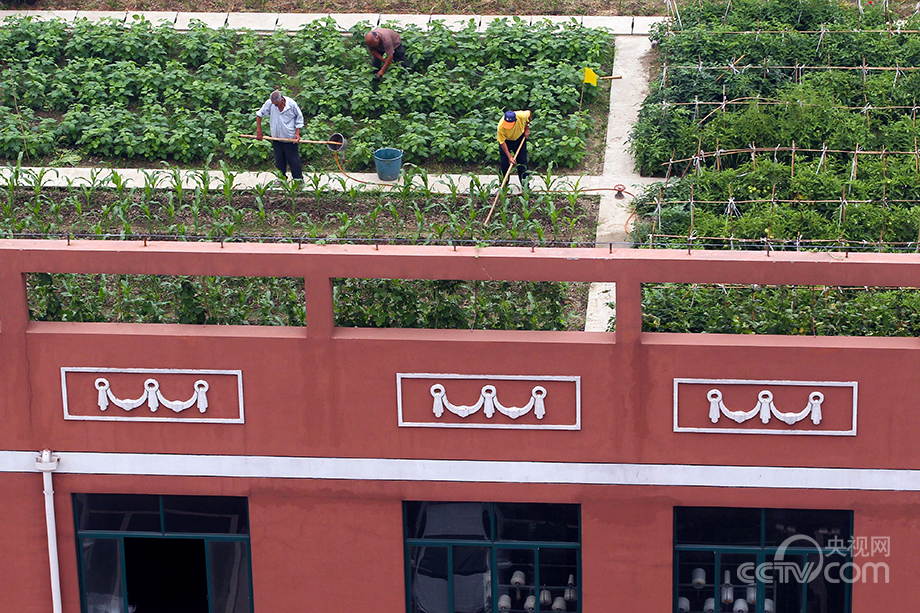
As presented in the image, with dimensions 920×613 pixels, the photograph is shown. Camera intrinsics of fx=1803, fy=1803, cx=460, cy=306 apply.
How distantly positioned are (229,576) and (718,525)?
468cm

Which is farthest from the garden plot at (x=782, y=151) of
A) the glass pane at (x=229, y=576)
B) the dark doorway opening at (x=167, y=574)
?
the dark doorway opening at (x=167, y=574)

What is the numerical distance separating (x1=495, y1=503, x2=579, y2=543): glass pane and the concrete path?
2373 millimetres

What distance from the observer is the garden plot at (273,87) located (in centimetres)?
2272

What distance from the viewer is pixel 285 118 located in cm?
2192

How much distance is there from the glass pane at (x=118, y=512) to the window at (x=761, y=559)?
498cm

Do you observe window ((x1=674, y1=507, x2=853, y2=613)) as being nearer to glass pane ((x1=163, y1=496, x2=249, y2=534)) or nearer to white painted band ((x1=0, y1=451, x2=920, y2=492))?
white painted band ((x1=0, y1=451, x2=920, y2=492))

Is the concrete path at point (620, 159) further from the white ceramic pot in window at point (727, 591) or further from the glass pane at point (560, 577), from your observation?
the white ceramic pot in window at point (727, 591)

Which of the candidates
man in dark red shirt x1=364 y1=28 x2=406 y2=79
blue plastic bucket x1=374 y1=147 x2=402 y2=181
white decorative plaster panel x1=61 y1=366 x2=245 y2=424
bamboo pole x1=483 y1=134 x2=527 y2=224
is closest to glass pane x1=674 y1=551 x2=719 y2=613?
white decorative plaster panel x1=61 y1=366 x2=245 y2=424

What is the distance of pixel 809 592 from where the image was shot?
54.9 feet

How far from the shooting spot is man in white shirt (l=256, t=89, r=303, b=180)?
21.9m

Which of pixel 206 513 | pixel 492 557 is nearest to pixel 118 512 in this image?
pixel 206 513

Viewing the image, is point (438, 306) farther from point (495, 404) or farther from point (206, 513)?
point (206, 513)

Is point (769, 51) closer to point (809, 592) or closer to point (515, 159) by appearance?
point (515, 159)

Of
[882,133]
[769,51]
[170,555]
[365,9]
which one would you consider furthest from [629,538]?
[365,9]
